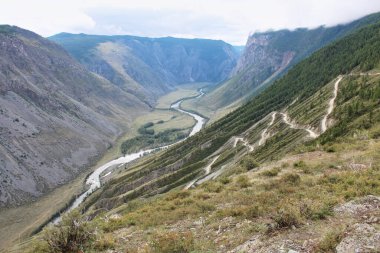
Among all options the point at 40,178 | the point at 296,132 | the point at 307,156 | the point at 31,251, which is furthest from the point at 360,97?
the point at 40,178

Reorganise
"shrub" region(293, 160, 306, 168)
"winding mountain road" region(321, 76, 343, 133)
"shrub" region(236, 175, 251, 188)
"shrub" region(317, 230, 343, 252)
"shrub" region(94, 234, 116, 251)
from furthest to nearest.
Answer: "winding mountain road" region(321, 76, 343, 133)
"shrub" region(293, 160, 306, 168)
"shrub" region(236, 175, 251, 188)
"shrub" region(94, 234, 116, 251)
"shrub" region(317, 230, 343, 252)

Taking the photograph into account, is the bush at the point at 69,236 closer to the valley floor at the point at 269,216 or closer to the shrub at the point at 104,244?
the shrub at the point at 104,244

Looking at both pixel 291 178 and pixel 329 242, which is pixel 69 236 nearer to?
pixel 329 242

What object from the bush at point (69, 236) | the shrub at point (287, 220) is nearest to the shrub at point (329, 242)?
the shrub at point (287, 220)

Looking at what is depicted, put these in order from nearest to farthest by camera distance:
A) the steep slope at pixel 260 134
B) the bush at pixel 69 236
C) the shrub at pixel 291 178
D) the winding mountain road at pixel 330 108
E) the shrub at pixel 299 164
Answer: the bush at pixel 69 236 < the shrub at pixel 291 178 < the shrub at pixel 299 164 < the winding mountain road at pixel 330 108 < the steep slope at pixel 260 134

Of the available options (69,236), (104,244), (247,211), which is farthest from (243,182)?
(69,236)

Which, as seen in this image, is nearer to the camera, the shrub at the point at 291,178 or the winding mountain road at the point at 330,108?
the shrub at the point at 291,178

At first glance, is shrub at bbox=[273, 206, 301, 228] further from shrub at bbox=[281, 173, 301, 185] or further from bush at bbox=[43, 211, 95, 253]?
bush at bbox=[43, 211, 95, 253]

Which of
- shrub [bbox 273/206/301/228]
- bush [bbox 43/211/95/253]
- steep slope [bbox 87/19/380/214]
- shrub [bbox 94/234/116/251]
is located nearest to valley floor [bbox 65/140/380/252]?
shrub [bbox 273/206/301/228]
